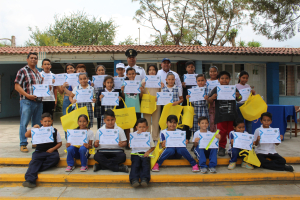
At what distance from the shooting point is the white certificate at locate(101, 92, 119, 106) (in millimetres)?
4027

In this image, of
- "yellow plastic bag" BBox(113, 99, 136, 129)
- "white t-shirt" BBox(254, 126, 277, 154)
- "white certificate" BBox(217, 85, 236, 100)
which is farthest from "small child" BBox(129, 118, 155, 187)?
"white t-shirt" BBox(254, 126, 277, 154)

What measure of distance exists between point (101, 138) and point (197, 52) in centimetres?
760

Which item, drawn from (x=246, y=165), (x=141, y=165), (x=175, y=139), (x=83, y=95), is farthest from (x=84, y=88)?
(x=246, y=165)

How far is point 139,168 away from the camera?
3.46m

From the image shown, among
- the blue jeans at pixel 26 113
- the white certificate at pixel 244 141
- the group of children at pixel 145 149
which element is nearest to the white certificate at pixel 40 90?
the blue jeans at pixel 26 113

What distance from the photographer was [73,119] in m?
3.87

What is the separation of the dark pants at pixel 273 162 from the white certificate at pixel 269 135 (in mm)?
293

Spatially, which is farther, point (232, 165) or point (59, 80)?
point (59, 80)

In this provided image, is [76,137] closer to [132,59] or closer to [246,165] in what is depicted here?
[132,59]

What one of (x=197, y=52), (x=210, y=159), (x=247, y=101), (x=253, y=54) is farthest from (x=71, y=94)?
(x=253, y=54)

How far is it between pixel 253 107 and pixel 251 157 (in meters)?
1.02

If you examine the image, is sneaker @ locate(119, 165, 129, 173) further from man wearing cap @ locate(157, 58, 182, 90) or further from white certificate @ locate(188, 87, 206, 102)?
man wearing cap @ locate(157, 58, 182, 90)

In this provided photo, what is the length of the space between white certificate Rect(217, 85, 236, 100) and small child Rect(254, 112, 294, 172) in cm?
63

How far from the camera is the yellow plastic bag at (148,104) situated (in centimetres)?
429
